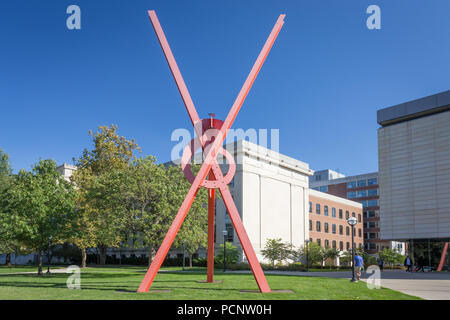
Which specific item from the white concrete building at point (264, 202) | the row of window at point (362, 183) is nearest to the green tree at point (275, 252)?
the white concrete building at point (264, 202)

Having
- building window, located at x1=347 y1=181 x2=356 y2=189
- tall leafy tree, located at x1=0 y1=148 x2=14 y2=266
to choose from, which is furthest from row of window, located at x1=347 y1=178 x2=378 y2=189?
tall leafy tree, located at x1=0 y1=148 x2=14 y2=266

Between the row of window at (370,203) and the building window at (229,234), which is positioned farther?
the row of window at (370,203)

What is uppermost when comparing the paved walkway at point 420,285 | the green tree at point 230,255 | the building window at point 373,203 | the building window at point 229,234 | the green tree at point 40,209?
the building window at point 373,203

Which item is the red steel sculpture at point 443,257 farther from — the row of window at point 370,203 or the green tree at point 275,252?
the row of window at point 370,203

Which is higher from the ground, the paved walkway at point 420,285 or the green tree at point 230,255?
the paved walkway at point 420,285

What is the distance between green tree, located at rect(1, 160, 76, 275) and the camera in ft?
90.0

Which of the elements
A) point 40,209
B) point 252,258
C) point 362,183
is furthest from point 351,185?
point 252,258

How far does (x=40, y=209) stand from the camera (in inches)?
1080

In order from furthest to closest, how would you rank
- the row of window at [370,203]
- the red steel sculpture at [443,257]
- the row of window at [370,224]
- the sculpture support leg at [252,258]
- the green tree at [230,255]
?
1. the row of window at [370,203]
2. the row of window at [370,224]
3. the green tree at [230,255]
4. the red steel sculpture at [443,257]
5. the sculpture support leg at [252,258]

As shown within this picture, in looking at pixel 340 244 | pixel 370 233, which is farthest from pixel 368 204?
pixel 340 244

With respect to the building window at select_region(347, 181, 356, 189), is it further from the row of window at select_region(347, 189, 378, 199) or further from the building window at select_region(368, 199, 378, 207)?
the building window at select_region(368, 199, 378, 207)

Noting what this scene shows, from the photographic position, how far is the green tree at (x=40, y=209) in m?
27.4

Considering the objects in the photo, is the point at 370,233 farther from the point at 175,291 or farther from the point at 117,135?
the point at 175,291

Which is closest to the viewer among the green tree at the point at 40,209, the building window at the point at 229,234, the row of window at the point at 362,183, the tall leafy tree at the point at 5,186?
the green tree at the point at 40,209
